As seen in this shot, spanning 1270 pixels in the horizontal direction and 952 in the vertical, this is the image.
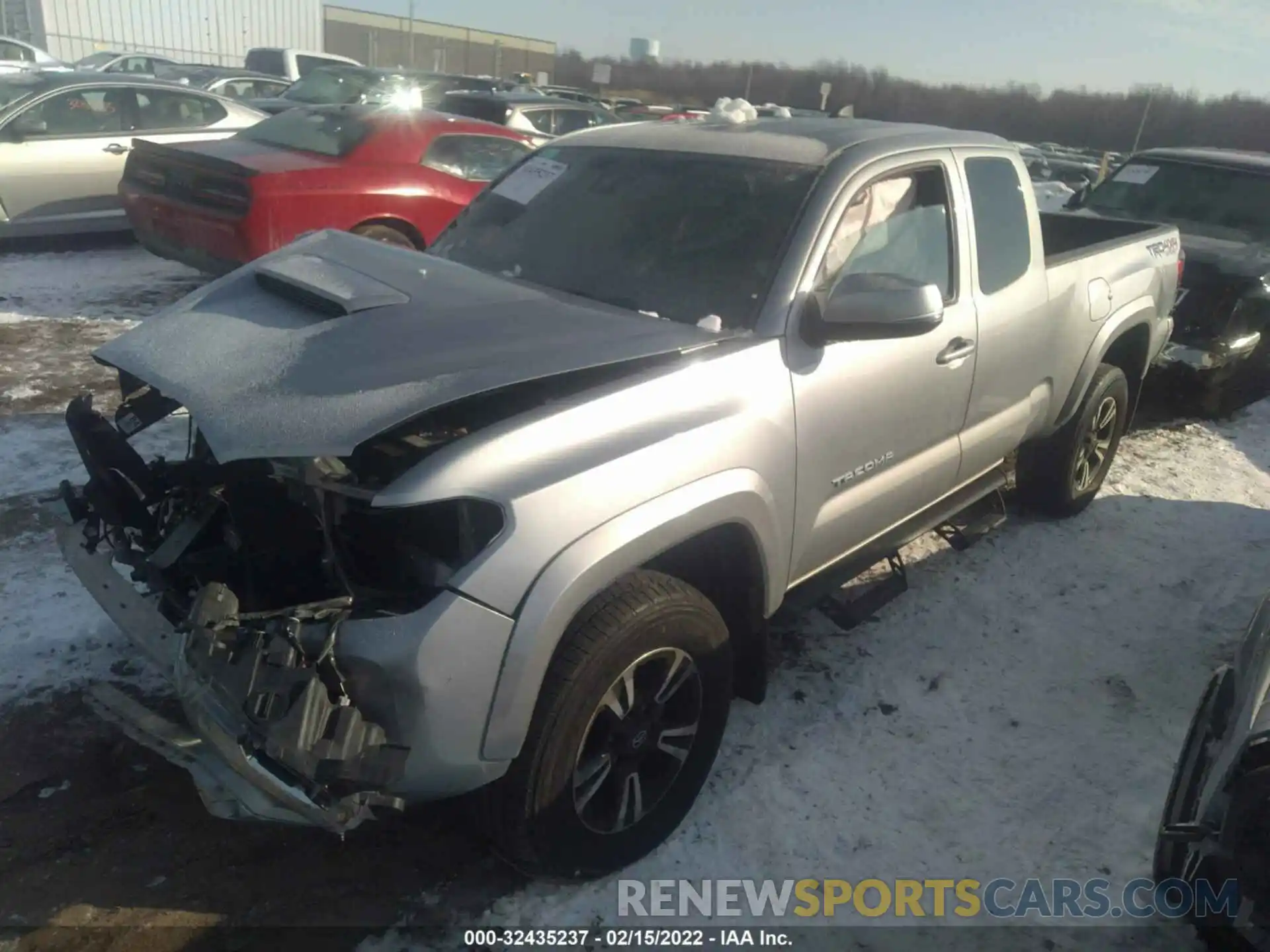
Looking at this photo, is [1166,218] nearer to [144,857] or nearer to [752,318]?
[752,318]

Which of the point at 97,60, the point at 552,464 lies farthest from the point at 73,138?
the point at 97,60

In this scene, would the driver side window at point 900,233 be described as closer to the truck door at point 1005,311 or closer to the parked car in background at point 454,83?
the truck door at point 1005,311

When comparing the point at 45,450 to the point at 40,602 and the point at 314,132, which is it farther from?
the point at 314,132

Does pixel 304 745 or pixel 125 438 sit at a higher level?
pixel 125 438

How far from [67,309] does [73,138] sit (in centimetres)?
196

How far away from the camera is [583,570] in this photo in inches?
84.1

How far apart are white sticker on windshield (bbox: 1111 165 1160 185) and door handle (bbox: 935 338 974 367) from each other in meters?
5.67

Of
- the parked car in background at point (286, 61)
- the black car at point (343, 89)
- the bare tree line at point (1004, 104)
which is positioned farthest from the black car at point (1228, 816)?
the bare tree line at point (1004, 104)

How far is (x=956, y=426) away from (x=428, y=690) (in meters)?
2.38

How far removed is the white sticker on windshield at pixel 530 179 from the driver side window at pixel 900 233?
117 centimetres

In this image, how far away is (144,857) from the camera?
260cm

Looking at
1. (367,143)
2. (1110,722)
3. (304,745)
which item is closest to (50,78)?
(367,143)

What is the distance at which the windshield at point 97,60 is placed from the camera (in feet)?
64.7

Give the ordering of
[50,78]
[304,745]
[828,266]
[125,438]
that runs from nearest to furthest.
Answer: [304,745], [125,438], [828,266], [50,78]
